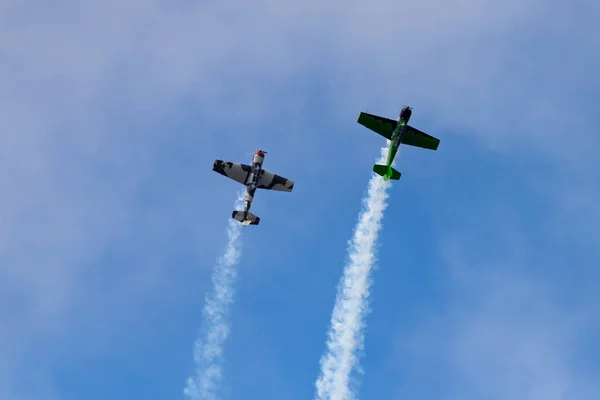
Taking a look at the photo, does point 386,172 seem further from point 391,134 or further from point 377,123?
point 377,123

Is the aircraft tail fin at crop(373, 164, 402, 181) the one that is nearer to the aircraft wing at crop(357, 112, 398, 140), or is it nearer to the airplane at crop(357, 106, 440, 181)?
the airplane at crop(357, 106, 440, 181)

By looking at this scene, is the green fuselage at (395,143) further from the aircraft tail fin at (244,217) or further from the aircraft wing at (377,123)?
the aircraft tail fin at (244,217)

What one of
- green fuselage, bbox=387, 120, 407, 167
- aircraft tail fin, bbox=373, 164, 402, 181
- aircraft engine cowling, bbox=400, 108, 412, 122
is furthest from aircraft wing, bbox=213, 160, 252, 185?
aircraft engine cowling, bbox=400, 108, 412, 122

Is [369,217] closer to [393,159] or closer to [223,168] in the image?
[393,159]

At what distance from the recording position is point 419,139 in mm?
118812

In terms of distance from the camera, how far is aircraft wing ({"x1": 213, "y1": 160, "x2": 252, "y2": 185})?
4779 inches

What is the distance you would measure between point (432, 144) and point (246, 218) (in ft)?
86.2

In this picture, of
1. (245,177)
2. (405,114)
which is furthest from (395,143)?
(245,177)

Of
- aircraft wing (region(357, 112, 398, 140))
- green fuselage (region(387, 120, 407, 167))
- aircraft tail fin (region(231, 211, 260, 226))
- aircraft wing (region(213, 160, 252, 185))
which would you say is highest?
aircraft wing (region(357, 112, 398, 140))

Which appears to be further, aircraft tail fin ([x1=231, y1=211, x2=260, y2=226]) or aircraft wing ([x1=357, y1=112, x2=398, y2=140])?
aircraft tail fin ([x1=231, y1=211, x2=260, y2=226])

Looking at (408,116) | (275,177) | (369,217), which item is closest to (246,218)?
(275,177)

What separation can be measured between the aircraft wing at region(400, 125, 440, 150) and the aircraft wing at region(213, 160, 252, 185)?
20.9 metres

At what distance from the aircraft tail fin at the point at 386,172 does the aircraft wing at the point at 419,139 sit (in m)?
4.07

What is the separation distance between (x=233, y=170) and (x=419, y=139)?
81.2 feet
